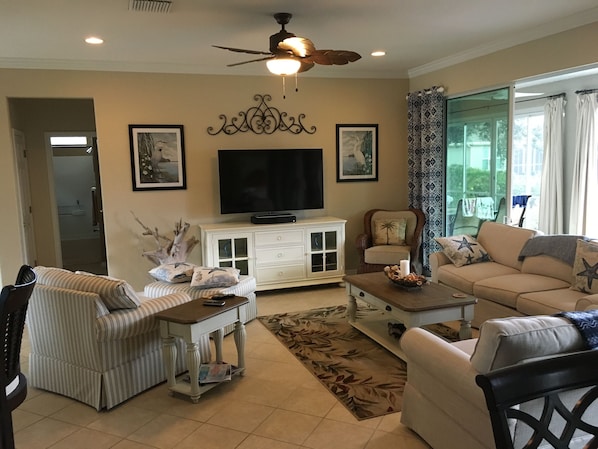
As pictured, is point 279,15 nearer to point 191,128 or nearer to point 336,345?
point 191,128

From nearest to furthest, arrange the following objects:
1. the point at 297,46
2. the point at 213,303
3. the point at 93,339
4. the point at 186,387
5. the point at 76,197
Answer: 1. the point at 93,339
2. the point at 186,387
3. the point at 213,303
4. the point at 297,46
5. the point at 76,197

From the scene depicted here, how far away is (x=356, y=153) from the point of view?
6.33 meters

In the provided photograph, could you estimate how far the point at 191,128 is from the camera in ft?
18.6

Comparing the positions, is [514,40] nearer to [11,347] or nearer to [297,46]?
[297,46]

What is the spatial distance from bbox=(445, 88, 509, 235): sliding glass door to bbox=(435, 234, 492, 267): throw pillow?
0.73 metres

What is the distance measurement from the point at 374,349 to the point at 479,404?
6.06ft

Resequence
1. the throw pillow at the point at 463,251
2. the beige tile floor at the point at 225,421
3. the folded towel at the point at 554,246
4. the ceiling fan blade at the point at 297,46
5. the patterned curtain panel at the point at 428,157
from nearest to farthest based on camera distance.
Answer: the beige tile floor at the point at 225,421, the ceiling fan blade at the point at 297,46, the folded towel at the point at 554,246, the throw pillow at the point at 463,251, the patterned curtain panel at the point at 428,157

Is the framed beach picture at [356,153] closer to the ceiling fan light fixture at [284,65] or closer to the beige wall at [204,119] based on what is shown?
the beige wall at [204,119]

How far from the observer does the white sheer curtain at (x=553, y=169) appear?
22.1 ft

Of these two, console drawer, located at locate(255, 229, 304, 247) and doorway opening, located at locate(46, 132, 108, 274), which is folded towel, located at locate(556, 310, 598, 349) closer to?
console drawer, located at locate(255, 229, 304, 247)

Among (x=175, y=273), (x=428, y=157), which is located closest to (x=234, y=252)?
(x=175, y=273)

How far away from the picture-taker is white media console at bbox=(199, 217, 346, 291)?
5426 mm

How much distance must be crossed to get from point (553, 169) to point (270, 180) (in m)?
4.16

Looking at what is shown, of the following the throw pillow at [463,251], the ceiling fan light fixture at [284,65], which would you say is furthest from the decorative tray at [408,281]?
the ceiling fan light fixture at [284,65]
